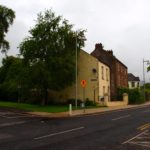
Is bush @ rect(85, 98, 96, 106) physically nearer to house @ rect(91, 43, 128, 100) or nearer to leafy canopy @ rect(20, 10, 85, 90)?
leafy canopy @ rect(20, 10, 85, 90)

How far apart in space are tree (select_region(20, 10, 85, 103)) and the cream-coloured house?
15.8 feet

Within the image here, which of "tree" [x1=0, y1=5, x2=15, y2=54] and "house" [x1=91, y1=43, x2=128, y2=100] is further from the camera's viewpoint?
"house" [x1=91, y1=43, x2=128, y2=100]

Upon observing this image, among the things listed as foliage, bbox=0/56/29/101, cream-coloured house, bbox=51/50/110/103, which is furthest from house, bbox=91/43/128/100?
foliage, bbox=0/56/29/101

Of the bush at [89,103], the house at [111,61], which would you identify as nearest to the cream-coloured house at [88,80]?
the bush at [89,103]

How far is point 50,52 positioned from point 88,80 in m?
8.83

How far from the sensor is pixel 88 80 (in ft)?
166

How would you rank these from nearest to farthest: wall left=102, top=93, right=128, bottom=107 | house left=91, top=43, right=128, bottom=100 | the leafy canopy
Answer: the leafy canopy < wall left=102, top=93, right=128, bottom=107 < house left=91, top=43, right=128, bottom=100

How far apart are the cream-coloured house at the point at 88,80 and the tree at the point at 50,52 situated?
4823 mm

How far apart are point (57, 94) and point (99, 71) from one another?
7351 millimetres

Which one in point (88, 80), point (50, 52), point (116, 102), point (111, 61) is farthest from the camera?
point (111, 61)

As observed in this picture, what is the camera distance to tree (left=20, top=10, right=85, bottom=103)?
144ft

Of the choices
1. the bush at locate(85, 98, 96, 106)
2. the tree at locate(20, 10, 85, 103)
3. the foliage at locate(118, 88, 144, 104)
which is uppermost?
the tree at locate(20, 10, 85, 103)

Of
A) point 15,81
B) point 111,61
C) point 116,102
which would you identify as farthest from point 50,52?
point 111,61

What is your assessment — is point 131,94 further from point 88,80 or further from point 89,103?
point 89,103
